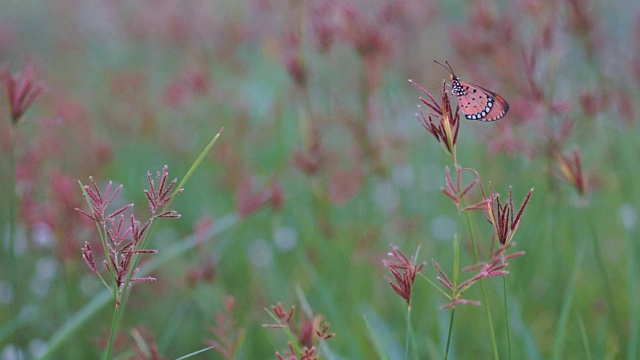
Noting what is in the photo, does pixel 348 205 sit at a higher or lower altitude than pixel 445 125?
lower

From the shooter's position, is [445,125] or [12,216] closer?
[445,125]

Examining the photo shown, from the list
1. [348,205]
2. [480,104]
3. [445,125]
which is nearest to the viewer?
[445,125]

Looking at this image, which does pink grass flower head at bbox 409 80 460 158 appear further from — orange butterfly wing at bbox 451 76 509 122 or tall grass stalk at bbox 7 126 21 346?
tall grass stalk at bbox 7 126 21 346

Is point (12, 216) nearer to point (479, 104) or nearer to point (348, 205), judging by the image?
point (479, 104)

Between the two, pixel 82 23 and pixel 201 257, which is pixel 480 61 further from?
pixel 82 23

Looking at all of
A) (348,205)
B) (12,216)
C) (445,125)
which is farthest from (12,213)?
(348,205)

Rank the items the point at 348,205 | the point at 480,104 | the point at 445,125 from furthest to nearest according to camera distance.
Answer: the point at 348,205
the point at 480,104
the point at 445,125

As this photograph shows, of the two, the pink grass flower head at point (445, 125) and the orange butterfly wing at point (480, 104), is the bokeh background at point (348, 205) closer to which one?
the orange butterfly wing at point (480, 104)

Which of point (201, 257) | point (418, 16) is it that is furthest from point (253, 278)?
point (418, 16)


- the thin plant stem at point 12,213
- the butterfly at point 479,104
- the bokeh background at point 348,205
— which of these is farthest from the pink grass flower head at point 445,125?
the thin plant stem at point 12,213
